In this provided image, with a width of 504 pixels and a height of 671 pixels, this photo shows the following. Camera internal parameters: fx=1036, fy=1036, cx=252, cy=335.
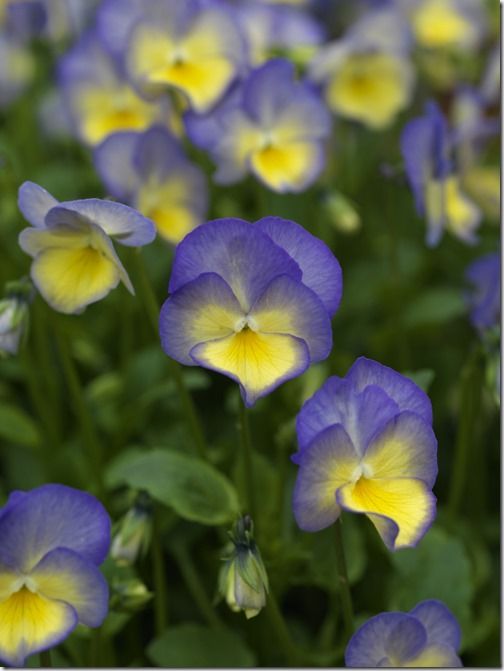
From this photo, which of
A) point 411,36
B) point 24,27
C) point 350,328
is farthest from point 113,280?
point 24,27

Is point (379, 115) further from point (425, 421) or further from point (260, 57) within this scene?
point (425, 421)

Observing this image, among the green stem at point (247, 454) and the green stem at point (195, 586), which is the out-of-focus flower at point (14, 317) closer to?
the green stem at point (247, 454)

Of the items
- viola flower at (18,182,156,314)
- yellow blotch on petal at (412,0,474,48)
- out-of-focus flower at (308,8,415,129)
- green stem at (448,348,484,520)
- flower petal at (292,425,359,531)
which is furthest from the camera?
yellow blotch on petal at (412,0,474,48)

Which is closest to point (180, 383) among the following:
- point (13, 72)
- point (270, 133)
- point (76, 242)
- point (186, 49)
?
point (76, 242)

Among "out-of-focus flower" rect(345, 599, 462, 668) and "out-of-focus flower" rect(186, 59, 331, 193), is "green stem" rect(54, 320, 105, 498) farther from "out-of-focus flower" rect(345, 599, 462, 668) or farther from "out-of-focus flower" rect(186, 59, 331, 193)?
"out-of-focus flower" rect(345, 599, 462, 668)

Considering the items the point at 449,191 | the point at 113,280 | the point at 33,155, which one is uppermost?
the point at 113,280

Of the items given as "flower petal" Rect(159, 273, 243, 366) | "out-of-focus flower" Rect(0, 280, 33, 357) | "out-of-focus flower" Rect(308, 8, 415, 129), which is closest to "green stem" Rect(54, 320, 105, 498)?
"out-of-focus flower" Rect(0, 280, 33, 357)
